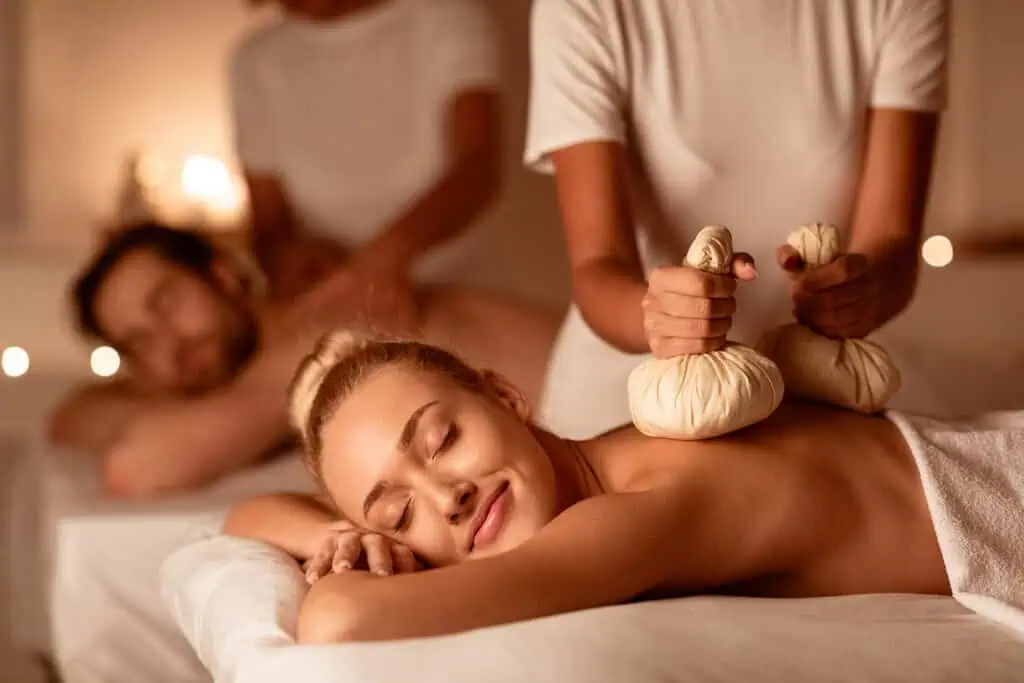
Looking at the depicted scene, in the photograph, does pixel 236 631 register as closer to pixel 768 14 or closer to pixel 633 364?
pixel 633 364

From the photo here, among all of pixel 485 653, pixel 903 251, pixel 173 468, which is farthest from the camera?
pixel 173 468

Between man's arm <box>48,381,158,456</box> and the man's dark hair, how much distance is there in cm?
7

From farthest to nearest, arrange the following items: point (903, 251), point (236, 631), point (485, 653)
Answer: point (903, 251) < point (236, 631) < point (485, 653)

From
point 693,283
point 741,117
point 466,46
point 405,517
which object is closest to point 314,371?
point 405,517

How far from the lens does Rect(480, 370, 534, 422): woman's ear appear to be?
799 mm

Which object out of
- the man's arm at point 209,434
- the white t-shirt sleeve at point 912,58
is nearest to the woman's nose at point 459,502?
the white t-shirt sleeve at point 912,58

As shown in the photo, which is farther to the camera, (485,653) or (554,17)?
(554,17)

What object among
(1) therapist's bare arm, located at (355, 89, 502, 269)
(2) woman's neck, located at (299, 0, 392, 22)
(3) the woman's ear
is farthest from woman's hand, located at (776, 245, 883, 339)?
(2) woman's neck, located at (299, 0, 392, 22)

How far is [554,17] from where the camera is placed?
1007mm

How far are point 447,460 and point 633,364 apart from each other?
14.0 inches

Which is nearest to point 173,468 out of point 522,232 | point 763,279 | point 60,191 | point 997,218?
point 60,191

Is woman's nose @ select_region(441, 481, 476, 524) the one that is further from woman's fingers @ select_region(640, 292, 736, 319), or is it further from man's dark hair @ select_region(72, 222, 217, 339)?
man's dark hair @ select_region(72, 222, 217, 339)

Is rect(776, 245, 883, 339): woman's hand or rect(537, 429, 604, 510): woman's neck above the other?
rect(776, 245, 883, 339): woman's hand

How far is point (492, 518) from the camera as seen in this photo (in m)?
0.67
